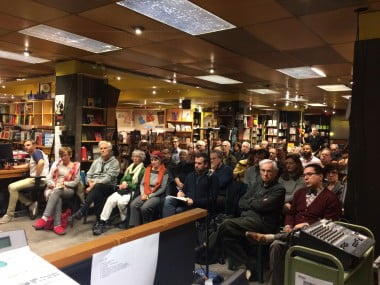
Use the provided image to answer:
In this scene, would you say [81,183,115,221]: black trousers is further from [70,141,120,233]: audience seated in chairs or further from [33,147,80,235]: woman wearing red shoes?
[33,147,80,235]: woman wearing red shoes

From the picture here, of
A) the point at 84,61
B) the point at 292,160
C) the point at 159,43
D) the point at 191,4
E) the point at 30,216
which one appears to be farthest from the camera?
the point at 84,61

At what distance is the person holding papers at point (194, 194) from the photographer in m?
4.09

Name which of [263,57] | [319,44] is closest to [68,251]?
[319,44]

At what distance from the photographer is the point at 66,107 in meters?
6.33

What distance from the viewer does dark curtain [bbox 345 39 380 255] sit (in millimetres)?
3018

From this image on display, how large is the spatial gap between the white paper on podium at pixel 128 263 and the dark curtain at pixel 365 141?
2186 millimetres

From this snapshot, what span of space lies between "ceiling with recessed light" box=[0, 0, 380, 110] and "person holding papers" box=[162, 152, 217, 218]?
5.56 ft

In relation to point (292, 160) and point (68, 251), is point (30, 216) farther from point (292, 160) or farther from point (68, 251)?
point (68, 251)

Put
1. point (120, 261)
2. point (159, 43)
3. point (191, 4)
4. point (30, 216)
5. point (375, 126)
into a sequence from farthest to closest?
point (30, 216) → point (159, 43) → point (191, 4) → point (375, 126) → point (120, 261)

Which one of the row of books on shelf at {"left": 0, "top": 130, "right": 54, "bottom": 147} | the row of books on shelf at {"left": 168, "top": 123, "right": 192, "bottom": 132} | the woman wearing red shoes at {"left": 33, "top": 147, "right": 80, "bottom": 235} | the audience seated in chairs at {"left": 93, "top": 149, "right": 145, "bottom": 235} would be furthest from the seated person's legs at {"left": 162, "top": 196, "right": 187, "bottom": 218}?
the row of books on shelf at {"left": 168, "top": 123, "right": 192, "bottom": 132}

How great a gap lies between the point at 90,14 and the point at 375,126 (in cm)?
309

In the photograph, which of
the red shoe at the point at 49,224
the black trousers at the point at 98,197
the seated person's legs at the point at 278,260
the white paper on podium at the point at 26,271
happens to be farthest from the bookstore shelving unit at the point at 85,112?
the white paper on podium at the point at 26,271

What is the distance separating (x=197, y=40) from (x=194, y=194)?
208cm

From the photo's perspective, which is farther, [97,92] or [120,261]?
[97,92]
